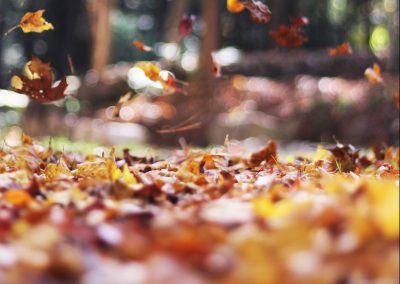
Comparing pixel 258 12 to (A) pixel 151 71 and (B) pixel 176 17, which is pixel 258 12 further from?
(B) pixel 176 17

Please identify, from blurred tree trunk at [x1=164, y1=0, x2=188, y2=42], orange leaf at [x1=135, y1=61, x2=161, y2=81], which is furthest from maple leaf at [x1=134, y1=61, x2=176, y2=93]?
blurred tree trunk at [x1=164, y1=0, x2=188, y2=42]

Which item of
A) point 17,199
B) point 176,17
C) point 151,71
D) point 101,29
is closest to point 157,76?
point 151,71

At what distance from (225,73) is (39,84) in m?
15.8

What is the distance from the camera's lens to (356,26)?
28.7 metres

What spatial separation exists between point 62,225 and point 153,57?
24.6 metres

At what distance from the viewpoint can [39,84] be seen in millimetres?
3107

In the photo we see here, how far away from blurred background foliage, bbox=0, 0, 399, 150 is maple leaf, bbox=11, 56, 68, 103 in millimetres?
190

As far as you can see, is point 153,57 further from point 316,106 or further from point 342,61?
point 316,106

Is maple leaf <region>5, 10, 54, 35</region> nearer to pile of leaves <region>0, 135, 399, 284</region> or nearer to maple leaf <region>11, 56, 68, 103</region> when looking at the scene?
maple leaf <region>11, 56, 68, 103</region>

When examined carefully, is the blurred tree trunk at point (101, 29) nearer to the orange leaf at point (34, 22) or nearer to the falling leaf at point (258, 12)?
the falling leaf at point (258, 12)

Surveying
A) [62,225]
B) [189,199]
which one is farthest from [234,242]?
[189,199]

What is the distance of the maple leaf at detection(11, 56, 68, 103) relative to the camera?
9.98 feet

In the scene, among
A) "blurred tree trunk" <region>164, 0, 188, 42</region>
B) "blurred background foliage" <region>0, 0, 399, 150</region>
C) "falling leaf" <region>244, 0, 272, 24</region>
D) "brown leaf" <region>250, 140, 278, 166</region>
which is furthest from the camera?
"blurred tree trunk" <region>164, 0, 188, 42</region>

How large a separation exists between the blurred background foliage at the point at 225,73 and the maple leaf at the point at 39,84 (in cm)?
19
